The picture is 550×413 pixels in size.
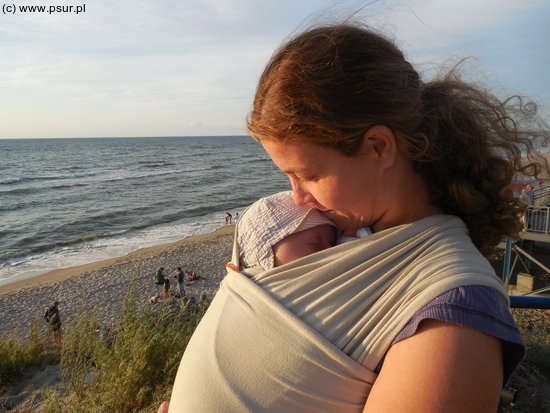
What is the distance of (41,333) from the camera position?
1255 centimetres

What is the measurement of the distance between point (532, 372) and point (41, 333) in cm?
1322

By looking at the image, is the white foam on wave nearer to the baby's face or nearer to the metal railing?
the metal railing

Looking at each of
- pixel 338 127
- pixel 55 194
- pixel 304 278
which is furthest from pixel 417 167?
pixel 55 194

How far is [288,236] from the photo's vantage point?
153 centimetres

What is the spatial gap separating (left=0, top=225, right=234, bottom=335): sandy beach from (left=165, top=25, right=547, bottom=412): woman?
1298 centimetres

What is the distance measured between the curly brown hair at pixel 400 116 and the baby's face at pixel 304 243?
1.27 ft

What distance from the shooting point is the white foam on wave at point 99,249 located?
18.8m

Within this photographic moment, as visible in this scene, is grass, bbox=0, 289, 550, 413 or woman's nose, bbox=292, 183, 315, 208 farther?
grass, bbox=0, 289, 550, 413

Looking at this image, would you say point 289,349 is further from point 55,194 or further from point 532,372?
point 55,194

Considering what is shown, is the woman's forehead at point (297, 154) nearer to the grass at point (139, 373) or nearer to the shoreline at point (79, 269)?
the grass at point (139, 373)

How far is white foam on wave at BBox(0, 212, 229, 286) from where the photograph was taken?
1881cm

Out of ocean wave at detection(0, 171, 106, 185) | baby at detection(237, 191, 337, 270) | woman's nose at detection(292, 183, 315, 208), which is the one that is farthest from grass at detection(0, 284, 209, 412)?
ocean wave at detection(0, 171, 106, 185)

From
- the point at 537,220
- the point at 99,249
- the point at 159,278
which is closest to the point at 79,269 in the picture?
the point at 99,249

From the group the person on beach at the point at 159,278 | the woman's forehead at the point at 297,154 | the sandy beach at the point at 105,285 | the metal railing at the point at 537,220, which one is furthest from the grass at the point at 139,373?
the person on beach at the point at 159,278
